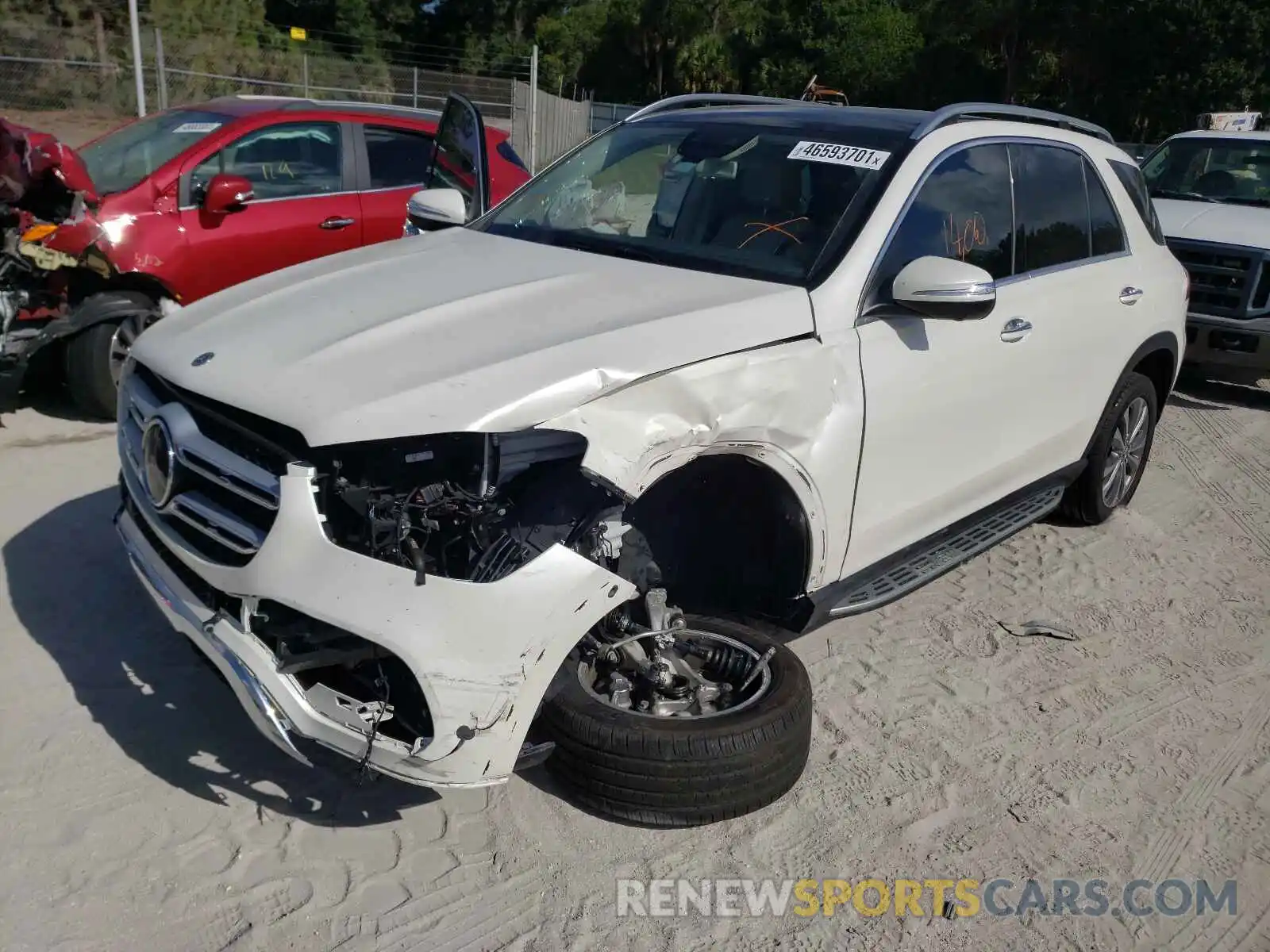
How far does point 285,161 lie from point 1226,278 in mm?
6790

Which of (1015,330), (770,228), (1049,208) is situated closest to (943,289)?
(770,228)

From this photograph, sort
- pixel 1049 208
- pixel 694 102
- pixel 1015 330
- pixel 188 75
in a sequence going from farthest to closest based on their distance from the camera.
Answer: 1. pixel 188 75
2. pixel 694 102
3. pixel 1049 208
4. pixel 1015 330

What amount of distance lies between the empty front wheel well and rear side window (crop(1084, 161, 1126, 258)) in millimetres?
2298

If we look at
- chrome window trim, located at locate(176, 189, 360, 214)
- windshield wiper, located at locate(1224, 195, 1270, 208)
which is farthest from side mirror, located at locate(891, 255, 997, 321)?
windshield wiper, located at locate(1224, 195, 1270, 208)

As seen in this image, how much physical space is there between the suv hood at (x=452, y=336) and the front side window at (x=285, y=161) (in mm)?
3415

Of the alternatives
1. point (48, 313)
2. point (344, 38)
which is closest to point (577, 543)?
point (48, 313)

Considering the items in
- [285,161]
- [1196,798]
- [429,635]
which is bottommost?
[1196,798]

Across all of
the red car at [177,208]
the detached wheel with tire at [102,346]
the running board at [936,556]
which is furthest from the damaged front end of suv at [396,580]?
the detached wheel with tire at [102,346]

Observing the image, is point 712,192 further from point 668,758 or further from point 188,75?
point 188,75

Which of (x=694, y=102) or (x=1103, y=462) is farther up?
(x=694, y=102)

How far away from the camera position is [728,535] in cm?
356

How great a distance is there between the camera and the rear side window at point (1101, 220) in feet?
15.8

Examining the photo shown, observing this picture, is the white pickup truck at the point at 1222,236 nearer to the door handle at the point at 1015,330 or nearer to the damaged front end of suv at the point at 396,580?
the door handle at the point at 1015,330

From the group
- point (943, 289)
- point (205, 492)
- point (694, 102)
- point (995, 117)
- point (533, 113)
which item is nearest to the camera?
point (205, 492)
